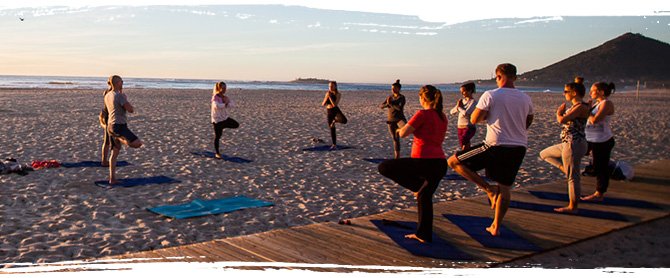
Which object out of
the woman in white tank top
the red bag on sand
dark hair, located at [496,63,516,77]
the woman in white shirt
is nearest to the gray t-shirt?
the red bag on sand

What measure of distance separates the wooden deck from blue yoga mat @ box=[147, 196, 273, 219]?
175 cm

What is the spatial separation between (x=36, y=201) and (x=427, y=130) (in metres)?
5.85

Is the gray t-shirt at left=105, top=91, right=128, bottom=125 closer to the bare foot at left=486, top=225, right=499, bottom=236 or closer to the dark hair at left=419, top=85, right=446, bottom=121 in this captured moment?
the dark hair at left=419, top=85, right=446, bottom=121

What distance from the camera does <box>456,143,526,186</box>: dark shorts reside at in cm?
548

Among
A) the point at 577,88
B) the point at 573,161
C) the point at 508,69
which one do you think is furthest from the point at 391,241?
the point at 577,88

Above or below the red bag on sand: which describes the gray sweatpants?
above

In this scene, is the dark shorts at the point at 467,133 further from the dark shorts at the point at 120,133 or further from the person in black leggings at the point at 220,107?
the dark shorts at the point at 120,133

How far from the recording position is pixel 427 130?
5.23 m

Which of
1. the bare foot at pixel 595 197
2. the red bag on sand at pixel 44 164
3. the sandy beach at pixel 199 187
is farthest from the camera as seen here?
the red bag on sand at pixel 44 164

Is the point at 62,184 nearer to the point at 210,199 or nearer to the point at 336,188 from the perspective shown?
the point at 210,199

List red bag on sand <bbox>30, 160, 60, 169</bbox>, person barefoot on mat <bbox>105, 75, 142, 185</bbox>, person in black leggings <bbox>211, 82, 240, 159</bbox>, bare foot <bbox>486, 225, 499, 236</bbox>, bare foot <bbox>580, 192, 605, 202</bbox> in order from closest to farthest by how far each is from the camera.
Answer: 1. bare foot <bbox>486, 225, 499, 236</bbox>
2. bare foot <bbox>580, 192, 605, 202</bbox>
3. person barefoot on mat <bbox>105, 75, 142, 185</bbox>
4. red bag on sand <bbox>30, 160, 60, 169</bbox>
5. person in black leggings <bbox>211, 82, 240, 159</bbox>

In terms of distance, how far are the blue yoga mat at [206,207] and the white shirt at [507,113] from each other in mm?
3664

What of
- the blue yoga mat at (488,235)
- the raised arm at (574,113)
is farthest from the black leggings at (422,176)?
the raised arm at (574,113)

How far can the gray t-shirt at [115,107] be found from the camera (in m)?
8.75
